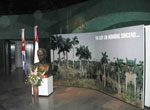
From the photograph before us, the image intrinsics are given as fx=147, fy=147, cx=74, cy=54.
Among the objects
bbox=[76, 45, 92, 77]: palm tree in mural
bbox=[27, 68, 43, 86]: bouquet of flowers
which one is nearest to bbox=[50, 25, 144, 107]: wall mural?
bbox=[76, 45, 92, 77]: palm tree in mural

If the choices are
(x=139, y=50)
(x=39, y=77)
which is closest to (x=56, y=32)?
(x=39, y=77)

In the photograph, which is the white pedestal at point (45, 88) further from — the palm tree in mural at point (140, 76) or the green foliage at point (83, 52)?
the palm tree in mural at point (140, 76)

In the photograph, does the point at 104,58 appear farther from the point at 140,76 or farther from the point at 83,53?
the point at 140,76

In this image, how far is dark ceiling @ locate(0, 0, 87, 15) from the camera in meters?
7.84

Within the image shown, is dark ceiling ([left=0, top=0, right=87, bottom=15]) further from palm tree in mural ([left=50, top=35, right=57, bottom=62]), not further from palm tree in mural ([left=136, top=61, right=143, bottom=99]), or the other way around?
palm tree in mural ([left=136, top=61, right=143, bottom=99])

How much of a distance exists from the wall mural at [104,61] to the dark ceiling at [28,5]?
1.81 meters

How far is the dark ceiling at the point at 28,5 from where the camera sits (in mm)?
7841

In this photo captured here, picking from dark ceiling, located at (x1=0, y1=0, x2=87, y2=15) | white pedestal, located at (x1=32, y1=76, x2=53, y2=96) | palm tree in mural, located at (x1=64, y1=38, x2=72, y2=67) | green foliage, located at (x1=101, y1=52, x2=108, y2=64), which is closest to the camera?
white pedestal, located at (x1=32, y1=76, x2=53, y2=96)

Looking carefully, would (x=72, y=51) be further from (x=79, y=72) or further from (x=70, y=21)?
(x=70, y=21)

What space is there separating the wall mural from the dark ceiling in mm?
1809

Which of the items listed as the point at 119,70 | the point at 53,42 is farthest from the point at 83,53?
the point at 119,70

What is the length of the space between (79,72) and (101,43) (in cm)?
187

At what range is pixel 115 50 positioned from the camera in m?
5.34

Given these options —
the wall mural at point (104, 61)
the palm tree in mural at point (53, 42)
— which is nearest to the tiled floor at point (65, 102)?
the wall mural at point (104, 61)
